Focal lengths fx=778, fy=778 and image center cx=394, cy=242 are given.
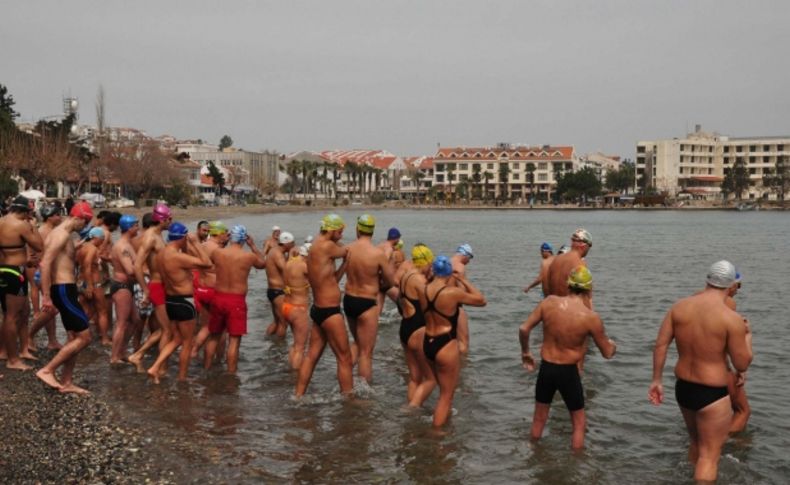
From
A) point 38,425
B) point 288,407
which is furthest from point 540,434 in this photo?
point 38,425

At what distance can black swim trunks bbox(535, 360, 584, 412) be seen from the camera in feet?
23.1

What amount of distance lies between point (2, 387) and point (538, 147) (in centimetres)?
16237

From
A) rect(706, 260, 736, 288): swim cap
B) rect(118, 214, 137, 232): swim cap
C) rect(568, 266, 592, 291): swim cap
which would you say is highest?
rect(118, 214, 137, 232): swim cap

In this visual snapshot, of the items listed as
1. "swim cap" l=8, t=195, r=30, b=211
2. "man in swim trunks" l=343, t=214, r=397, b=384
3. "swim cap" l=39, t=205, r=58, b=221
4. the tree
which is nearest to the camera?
"man in swim trunks" l=343, t=214, r=397, b=384

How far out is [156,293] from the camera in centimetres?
991

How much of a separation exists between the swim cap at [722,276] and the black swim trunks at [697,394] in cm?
82

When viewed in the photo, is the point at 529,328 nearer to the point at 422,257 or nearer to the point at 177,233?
the point at 422,257

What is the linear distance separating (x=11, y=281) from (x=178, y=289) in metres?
2.16

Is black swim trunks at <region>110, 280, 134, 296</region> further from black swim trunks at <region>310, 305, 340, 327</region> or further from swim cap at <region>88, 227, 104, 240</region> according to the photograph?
black swim trunks at <region>310, 305, 340, 327</region>

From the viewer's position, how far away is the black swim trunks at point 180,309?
31.5ft

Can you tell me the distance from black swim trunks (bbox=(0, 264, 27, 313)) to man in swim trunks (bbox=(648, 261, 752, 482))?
774cm

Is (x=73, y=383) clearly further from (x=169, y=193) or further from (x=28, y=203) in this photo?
(x=169, y=193)

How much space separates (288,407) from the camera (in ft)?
30.9

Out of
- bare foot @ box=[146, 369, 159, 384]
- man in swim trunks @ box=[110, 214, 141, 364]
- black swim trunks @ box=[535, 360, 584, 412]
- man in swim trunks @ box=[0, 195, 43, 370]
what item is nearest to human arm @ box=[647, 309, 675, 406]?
black swim trunks @ box=[535, 360, 584, 412]
